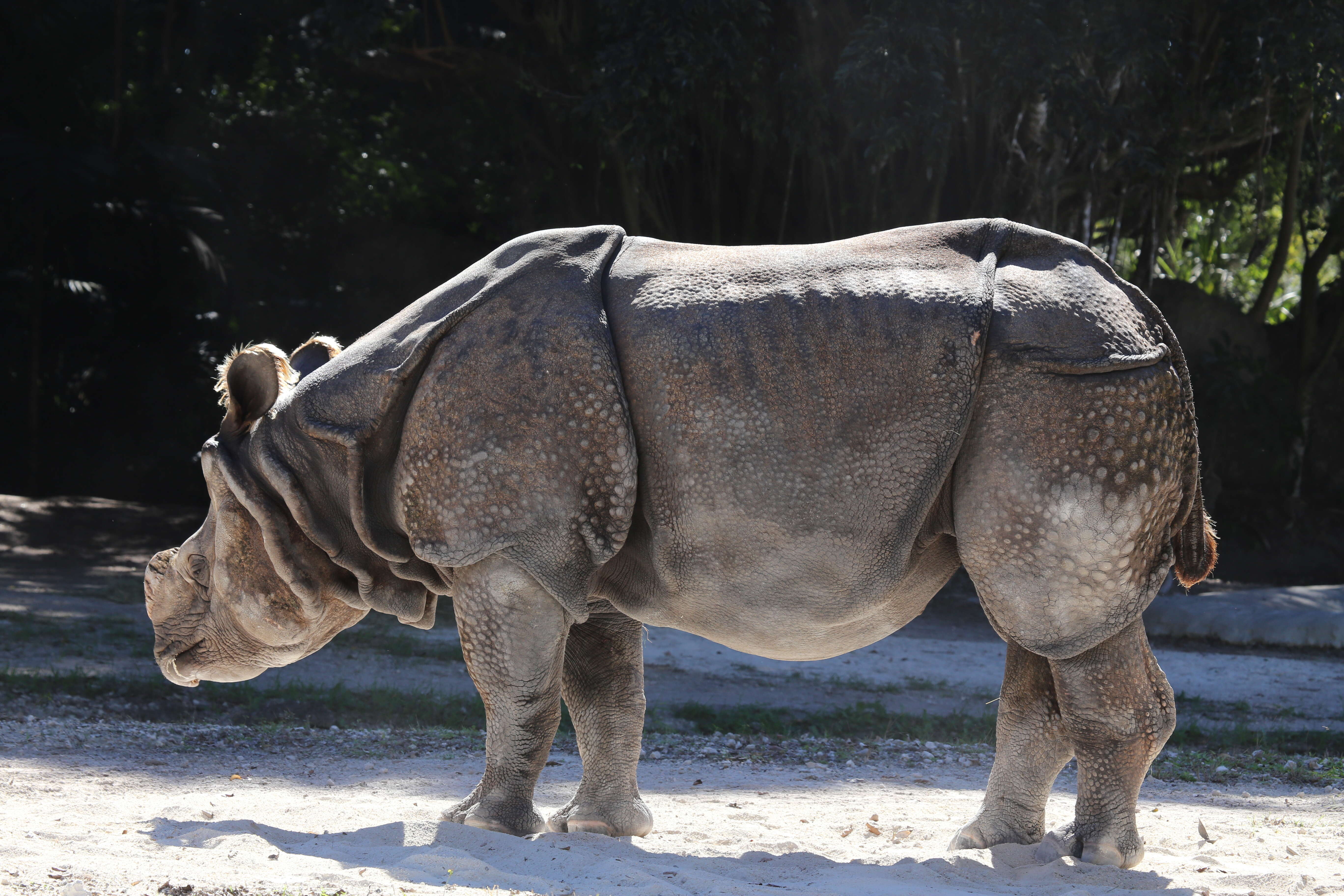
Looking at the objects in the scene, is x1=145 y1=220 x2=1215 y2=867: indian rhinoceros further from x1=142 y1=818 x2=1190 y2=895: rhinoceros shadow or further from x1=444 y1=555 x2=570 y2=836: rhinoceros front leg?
x1=142 y1=818 x2=1190 y2=895: rhinoceros shadow

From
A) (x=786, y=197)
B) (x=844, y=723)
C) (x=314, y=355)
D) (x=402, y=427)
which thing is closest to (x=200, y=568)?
(x=314, y=355)

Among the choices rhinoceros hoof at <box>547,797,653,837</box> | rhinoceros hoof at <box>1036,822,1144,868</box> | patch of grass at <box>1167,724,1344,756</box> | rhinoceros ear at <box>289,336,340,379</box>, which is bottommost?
patch of grass at <box>1167,724,1344,756</box>

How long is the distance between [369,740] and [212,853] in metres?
2.48

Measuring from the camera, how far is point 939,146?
1153 cm

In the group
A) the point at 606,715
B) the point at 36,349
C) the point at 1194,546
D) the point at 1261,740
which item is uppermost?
the point at 36,349

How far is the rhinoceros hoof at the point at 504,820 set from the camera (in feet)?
13.7

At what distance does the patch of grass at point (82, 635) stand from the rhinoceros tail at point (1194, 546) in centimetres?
705

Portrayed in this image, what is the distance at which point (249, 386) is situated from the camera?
4477mm

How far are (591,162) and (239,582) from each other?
12.3 m

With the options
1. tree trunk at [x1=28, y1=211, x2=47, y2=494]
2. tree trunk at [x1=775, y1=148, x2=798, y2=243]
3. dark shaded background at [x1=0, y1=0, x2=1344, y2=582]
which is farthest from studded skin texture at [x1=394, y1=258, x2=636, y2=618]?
tree trunk at [x1=28, y1=211, x2=47, y2=494]

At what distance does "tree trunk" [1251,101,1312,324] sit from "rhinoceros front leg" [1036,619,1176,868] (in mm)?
12329

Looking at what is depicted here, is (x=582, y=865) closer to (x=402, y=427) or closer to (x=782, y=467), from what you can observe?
(x=782, y=467)

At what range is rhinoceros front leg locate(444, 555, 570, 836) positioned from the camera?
13.0ft

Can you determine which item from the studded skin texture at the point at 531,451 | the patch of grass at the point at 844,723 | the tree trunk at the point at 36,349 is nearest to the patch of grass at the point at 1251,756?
the patch of grass at the point at 844,723
